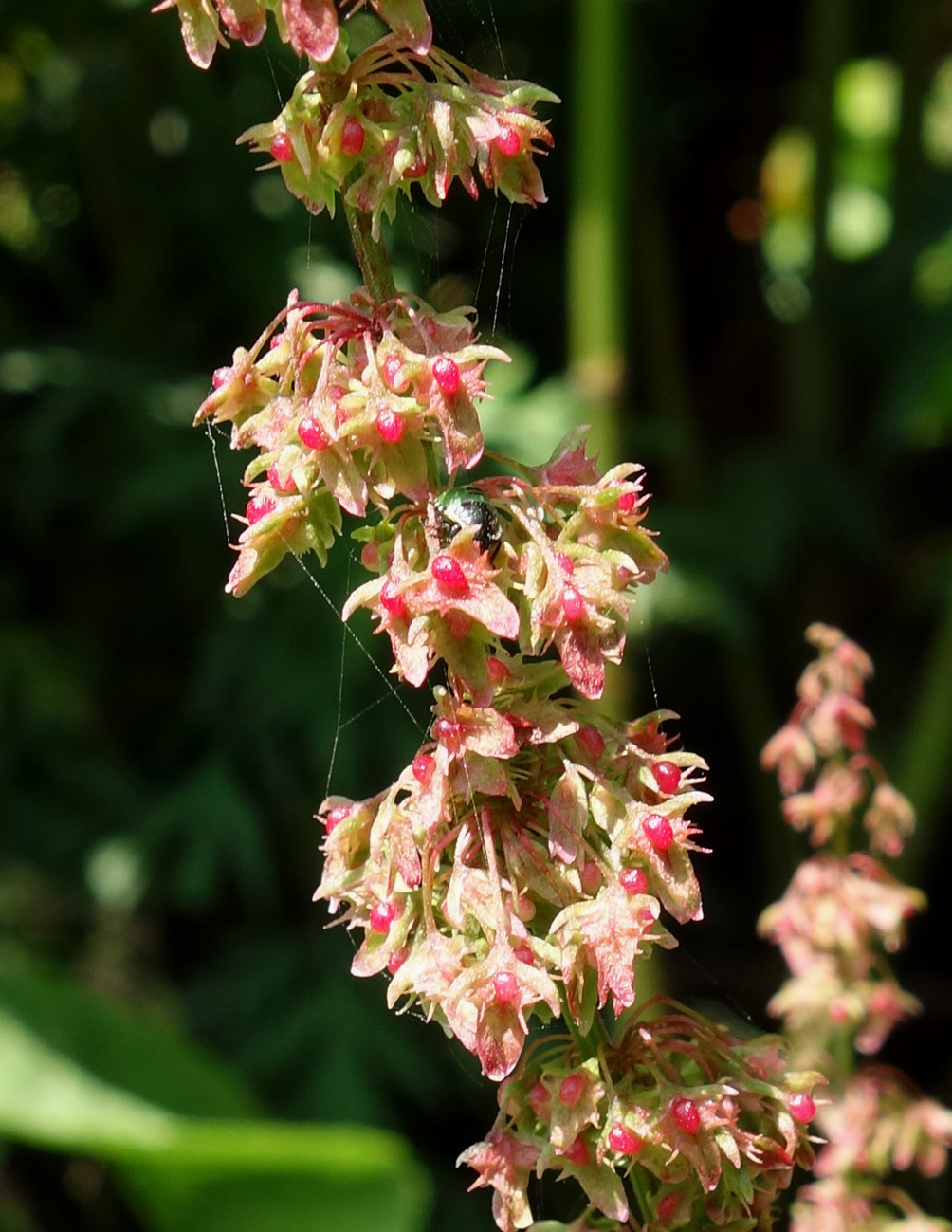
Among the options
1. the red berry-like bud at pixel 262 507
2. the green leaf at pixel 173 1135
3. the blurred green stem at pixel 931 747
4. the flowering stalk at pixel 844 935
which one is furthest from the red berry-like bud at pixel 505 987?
the blurred green stem at pixel 931 747

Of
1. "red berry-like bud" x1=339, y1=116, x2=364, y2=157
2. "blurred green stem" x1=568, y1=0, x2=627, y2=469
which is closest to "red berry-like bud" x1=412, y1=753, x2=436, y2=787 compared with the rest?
"red berry-like bud" x1=339, y1=116, x2=364, y2=157

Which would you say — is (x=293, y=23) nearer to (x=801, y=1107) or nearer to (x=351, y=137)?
(x=351, y=137)

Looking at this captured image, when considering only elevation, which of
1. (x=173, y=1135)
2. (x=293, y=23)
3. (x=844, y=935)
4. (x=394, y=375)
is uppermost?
(x=293, y=23)

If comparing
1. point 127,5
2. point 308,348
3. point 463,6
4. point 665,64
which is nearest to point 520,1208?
point 308,348

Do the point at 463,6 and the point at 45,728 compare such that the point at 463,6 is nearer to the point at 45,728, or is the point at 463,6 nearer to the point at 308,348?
the point at 45,728

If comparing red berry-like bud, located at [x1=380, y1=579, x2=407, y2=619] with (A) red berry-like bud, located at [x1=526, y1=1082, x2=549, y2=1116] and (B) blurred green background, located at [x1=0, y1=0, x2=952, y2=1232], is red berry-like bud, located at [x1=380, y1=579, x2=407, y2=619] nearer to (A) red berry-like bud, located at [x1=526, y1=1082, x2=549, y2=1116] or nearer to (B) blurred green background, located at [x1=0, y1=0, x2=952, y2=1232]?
(A) red berry-like bud, located at [x1=526, y1=1082, x2=549, y2=1116]

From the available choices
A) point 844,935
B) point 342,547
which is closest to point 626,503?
point 844,935
